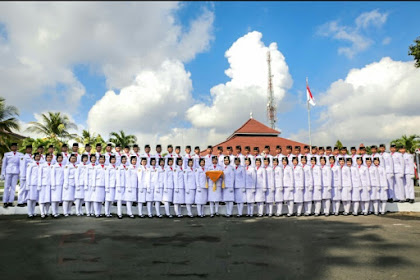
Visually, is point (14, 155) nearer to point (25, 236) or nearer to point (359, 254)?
point (25, 236)

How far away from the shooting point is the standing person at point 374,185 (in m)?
11.2

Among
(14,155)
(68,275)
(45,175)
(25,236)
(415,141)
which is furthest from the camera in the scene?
(415,141)

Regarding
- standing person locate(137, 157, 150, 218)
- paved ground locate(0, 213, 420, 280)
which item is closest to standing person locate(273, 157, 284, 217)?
paved ground locate(0, 213, 420, 280)

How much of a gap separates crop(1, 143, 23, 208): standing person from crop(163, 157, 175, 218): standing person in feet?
17.5

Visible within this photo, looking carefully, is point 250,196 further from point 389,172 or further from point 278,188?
point 389,172

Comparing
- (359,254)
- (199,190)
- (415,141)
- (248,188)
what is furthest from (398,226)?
(415,141)

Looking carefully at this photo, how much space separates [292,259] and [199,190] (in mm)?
5581

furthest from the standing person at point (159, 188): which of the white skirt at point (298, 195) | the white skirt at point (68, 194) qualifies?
the white skirt at point (298, 195)

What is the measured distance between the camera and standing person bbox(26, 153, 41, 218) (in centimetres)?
1047

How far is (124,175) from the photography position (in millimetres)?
10727

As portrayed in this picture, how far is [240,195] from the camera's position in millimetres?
10922

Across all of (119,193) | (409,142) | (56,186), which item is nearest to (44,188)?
(56,186)

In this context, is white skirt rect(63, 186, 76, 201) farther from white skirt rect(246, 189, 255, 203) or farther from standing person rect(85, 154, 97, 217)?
white skirt rect(246, 189, 255, 203)

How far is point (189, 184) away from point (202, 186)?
445 mm
